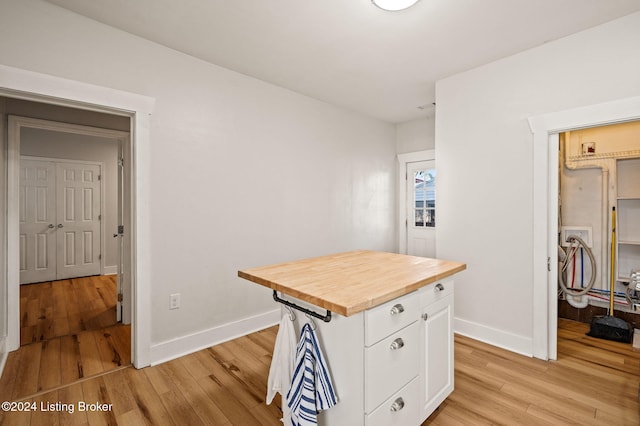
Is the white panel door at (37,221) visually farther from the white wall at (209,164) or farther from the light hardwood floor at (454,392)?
the white wall at (209,164)

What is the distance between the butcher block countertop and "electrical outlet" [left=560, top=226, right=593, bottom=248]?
2298 mm

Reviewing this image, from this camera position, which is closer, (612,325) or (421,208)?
(612,325)

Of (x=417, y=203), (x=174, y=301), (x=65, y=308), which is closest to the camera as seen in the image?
(x=174, y=301)

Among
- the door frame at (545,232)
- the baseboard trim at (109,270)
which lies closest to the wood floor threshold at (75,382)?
the door frame at (545,232)

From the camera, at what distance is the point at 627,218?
3.07 metres

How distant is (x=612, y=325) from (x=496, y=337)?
1.13 m

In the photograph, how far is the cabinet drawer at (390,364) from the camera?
1.29 m

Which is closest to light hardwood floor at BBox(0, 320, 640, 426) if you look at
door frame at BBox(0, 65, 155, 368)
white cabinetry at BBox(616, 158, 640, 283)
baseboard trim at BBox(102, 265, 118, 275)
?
door frame at BBox(0, 65, 155, 368)

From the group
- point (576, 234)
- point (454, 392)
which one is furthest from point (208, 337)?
point (576, 234)

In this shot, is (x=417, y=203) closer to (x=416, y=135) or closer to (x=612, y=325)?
(x=416, y=135)

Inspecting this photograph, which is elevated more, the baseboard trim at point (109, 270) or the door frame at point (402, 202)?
the door frame at point (402, 202)

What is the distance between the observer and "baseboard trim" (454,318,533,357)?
8.21 ft

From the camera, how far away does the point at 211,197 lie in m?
2.71

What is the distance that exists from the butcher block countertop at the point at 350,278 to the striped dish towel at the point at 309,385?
0.73ft
